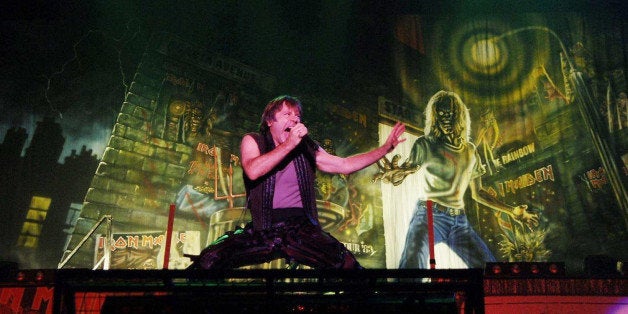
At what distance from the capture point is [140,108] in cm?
873

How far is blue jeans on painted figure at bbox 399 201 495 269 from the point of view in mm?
8922

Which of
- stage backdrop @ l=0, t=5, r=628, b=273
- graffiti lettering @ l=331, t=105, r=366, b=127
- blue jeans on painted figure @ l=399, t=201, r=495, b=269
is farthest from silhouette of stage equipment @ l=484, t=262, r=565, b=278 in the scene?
graffiti lettering @ l=331, t=105, r=366, b=127

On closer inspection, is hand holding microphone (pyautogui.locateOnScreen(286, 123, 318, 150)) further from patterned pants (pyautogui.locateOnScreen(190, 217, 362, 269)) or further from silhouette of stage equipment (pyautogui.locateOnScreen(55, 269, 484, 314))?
silhouette of stage equipment (pyautogui.locateOnScreen(55, 269, 484, 314))

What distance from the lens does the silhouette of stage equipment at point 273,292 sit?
168 cm

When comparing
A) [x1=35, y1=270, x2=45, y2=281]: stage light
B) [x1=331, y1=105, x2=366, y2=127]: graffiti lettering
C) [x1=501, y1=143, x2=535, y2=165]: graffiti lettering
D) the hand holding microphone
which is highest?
[x1=331, y1=105, x2=366, y2=127]: graffiti lettering

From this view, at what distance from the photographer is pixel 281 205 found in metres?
2.63

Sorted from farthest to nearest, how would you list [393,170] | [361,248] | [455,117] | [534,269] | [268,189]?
[455,117] → [393,170] → [361,248] → [534,269] → [268,189]

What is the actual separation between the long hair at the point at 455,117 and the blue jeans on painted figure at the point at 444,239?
140 cm

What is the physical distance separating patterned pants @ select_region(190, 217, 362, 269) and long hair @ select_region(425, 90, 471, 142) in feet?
25.0

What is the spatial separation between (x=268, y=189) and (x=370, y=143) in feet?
23.3

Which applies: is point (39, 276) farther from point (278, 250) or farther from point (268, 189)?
point (278, 250)

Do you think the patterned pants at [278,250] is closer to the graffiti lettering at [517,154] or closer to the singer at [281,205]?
the singer at [281,205]

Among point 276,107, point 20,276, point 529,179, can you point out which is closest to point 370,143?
point 529,179

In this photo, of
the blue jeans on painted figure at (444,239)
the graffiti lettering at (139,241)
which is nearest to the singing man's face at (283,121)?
the graffiti lettering at (139,241)
